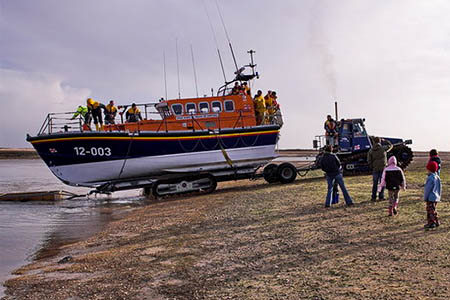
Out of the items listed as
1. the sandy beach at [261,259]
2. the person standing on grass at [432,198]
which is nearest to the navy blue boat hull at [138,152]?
the sandy beach at [261,259]

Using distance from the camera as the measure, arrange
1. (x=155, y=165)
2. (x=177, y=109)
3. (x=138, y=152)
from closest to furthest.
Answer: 1. (x=138, y=152)
2. (x=155, y=165)
3. (x=177, y=109)

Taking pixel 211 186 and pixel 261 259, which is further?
pixel 211 186

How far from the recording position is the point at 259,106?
16500 millimetres

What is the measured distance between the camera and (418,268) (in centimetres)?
507

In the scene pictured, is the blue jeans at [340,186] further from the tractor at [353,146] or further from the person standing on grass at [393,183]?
the tractor at [353,146]

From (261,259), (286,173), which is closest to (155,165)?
(286,173)

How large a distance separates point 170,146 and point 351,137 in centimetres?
861

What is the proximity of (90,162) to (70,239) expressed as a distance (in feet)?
16.7

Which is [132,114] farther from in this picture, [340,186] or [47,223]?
[340,186]

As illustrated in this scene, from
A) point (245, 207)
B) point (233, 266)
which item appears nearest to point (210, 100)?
point (245, 207)

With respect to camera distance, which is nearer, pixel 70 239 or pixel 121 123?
pixel 70 239

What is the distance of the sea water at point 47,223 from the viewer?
7750 mm

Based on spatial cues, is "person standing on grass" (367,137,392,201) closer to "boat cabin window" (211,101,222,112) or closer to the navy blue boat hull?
the navy blue boat hull

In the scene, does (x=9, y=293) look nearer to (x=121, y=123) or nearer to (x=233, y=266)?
(x=233, y=266)
